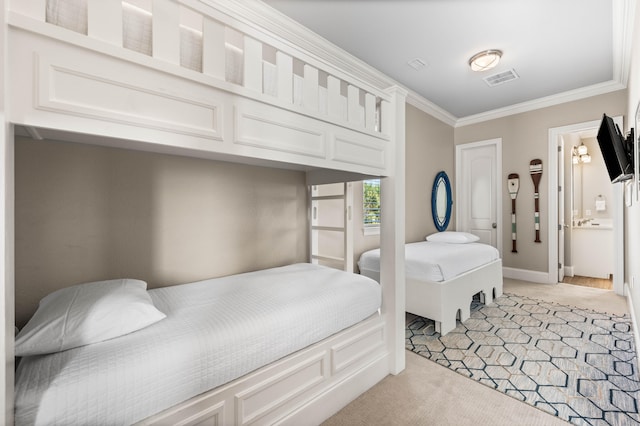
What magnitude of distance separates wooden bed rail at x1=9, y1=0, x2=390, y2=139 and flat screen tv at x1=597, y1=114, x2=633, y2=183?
57.4 inches

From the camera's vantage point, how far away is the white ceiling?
2.32 m

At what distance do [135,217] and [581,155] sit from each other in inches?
287

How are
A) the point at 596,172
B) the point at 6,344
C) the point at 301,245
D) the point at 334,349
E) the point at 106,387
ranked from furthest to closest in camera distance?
the point at 596,172 < the point at 301,245 < the point at 334,349 < the point at 106,387 < the point at 6,344

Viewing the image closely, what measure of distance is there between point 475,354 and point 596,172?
567 cm

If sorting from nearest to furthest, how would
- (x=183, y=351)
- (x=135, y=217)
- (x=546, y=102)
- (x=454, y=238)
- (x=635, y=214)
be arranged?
(x=183, y=351) < (x=135, y=217) < (x=635, y=214) < (x=454, y=238) < (x=546, y=102)

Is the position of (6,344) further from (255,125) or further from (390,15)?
(390,15)

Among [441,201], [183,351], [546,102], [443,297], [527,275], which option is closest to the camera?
[183,351]

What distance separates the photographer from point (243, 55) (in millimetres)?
1187

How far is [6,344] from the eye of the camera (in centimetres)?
70

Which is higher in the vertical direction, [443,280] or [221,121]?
[221,121]

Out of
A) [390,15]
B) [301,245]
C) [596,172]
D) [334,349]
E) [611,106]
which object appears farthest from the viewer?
[596,172]

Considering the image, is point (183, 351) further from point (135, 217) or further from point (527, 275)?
point (527, 275)

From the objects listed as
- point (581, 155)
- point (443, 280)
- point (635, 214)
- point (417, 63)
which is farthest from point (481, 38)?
point (581, 155)

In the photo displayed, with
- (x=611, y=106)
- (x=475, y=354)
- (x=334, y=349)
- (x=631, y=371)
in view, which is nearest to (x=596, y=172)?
(x=611, y=106)
